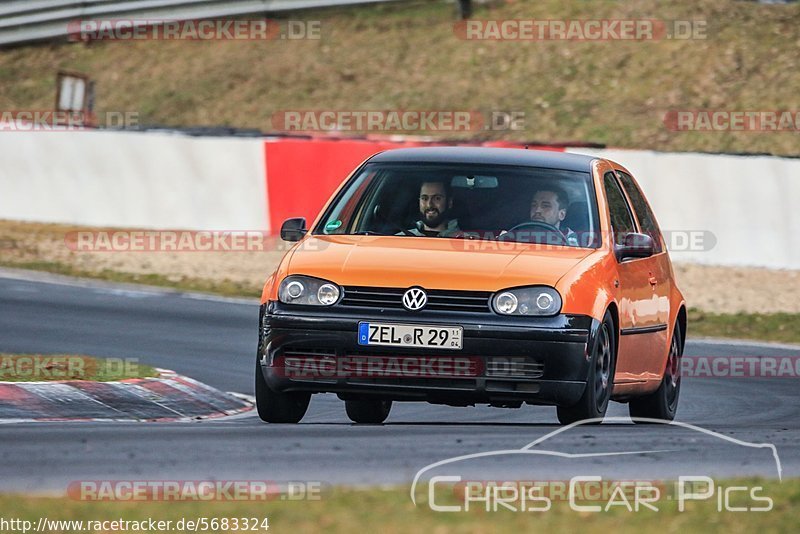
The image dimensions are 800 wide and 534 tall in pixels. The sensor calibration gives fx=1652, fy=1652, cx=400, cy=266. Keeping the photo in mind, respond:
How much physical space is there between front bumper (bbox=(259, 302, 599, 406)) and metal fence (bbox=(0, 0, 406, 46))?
954 inches

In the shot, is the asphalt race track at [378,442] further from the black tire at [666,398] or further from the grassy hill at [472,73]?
the grassy hill at [472,73]

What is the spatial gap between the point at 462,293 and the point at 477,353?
0.30 meters

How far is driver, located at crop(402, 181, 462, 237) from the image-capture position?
884 cm

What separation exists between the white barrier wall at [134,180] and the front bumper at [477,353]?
1289cm

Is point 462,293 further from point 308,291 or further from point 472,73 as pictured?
point 472,73

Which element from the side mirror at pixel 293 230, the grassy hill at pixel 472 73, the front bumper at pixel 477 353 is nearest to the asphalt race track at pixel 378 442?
the front bumper at pixel 477 353

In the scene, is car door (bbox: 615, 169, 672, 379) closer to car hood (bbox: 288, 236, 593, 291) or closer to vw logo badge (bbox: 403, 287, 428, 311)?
car hood (bbox: 288, 236, 593, 291)

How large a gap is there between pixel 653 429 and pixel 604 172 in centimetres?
169

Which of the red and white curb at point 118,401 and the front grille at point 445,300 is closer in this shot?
the front grille at point 445,300

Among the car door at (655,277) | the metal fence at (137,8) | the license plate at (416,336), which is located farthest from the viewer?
the metal fence at (137,8)

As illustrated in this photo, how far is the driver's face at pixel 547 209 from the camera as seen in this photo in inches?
349

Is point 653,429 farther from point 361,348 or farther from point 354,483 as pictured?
point 354,483

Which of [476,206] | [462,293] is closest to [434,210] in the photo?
[476,206]

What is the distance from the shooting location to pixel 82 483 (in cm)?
595
